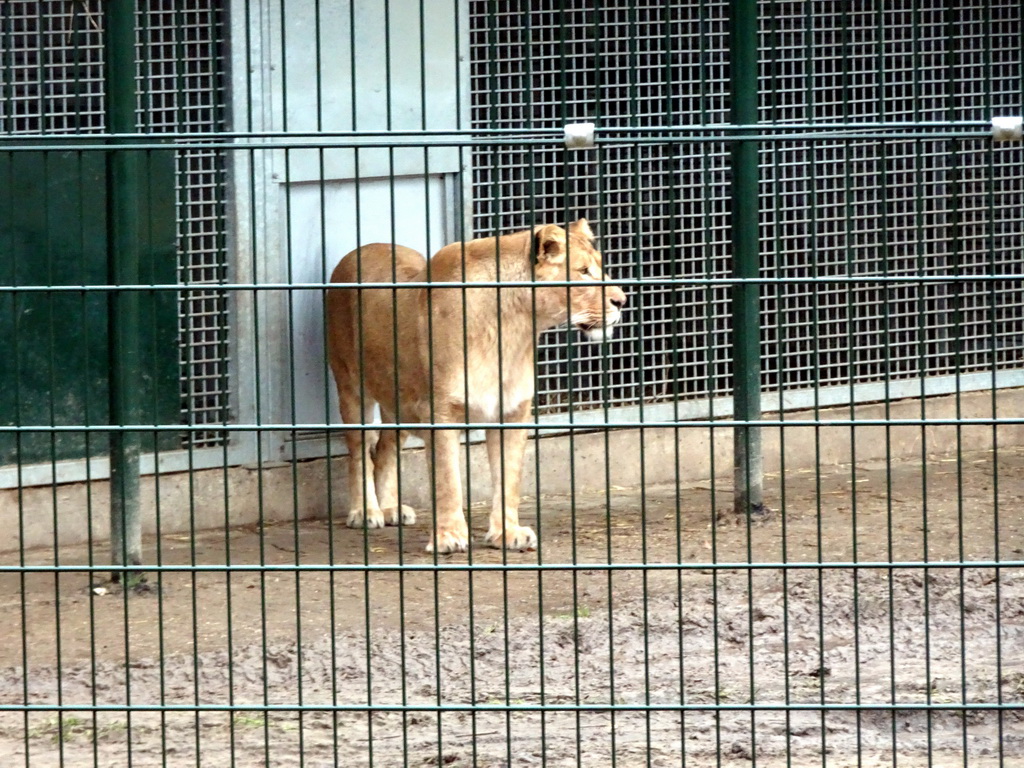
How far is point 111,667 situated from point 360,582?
59.2 inches

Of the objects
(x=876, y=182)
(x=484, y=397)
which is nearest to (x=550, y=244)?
(x=484, y=397)

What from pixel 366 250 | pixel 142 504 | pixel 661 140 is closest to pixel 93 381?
pixel 142 504

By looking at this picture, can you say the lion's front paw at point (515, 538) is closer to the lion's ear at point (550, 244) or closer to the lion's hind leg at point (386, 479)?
the lion's hind leg at point (386, 479)

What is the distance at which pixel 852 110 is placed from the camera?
1005 cm

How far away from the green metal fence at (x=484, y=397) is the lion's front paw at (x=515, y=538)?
25mm

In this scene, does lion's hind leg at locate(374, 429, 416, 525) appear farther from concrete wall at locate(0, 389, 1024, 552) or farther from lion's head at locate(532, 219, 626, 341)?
lion's head at locate(532, 219, 626, 341)

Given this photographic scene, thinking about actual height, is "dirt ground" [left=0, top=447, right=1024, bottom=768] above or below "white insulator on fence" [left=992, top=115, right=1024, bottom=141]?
below

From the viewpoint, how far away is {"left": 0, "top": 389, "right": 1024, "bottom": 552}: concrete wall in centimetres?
830

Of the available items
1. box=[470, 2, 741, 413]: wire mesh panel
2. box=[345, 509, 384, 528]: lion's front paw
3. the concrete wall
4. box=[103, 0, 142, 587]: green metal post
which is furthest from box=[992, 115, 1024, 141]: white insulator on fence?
box=[345, 509, 384, 528]: lion's front paw

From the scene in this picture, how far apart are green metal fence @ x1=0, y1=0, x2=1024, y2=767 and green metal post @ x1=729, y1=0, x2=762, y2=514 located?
0.02 meters

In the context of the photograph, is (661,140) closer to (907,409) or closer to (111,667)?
(111,667)

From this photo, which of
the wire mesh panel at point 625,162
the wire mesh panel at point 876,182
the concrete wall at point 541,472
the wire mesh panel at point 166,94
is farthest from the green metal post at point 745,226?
the wire mesh panel at point 166,94

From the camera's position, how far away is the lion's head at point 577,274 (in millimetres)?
7453

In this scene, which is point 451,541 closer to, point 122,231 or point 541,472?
point 541,472
